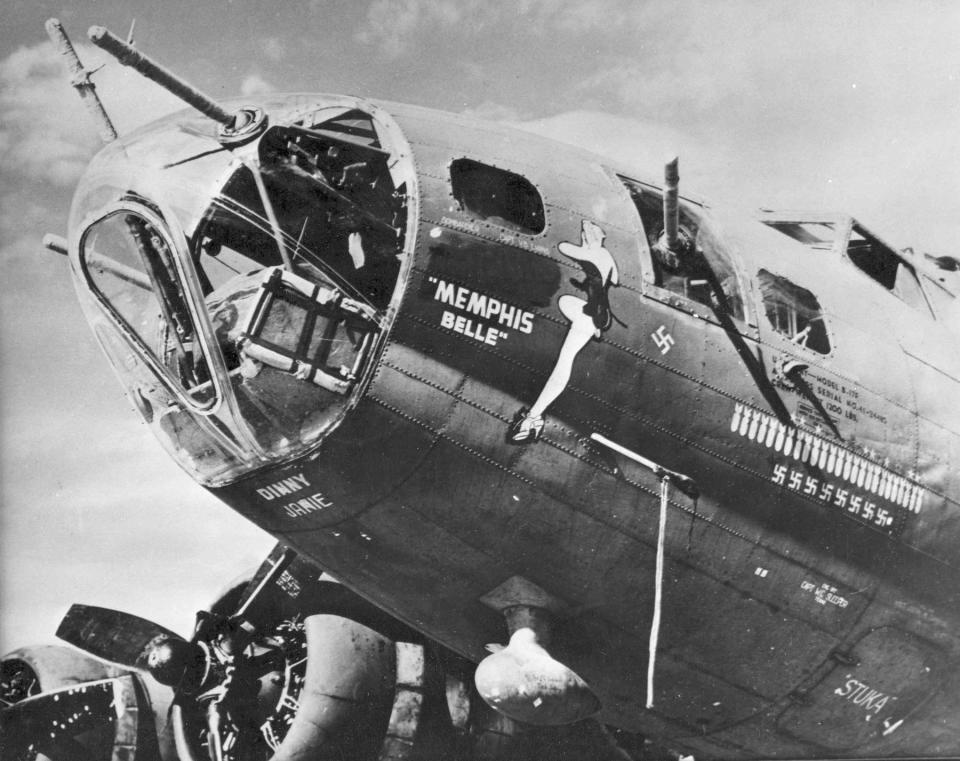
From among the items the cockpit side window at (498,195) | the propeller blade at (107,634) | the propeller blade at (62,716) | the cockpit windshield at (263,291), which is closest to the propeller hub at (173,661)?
the propeller blade at (107,634)

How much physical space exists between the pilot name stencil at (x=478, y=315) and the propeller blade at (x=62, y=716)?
7037 millimetres

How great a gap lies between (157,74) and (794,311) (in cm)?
532

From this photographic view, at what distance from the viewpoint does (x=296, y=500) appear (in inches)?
274

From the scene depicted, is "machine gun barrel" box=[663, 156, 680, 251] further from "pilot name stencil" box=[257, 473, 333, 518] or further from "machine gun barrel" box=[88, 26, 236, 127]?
"pilot name stencil" box=[257, 473, 333, 518]

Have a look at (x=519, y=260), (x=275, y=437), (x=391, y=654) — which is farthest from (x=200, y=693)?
(x=519, y=260)

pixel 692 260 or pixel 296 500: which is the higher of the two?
pixel 692 260

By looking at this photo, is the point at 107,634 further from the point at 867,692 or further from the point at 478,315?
the point at 867,692

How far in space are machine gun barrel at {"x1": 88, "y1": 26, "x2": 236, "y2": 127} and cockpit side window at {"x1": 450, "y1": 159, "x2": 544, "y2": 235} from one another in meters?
1.63

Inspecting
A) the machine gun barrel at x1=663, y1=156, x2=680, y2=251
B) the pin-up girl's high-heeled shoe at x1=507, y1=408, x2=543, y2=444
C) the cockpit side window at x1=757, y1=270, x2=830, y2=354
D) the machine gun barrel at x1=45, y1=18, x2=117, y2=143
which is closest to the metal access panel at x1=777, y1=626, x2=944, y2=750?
the cockpit side window at x1=757, y1=270, x2=830, y2=354

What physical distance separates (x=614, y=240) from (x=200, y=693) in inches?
249

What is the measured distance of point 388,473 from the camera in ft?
22.1

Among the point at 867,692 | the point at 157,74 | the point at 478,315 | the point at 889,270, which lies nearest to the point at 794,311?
the point at 889,270

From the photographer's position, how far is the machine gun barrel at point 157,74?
605 cm

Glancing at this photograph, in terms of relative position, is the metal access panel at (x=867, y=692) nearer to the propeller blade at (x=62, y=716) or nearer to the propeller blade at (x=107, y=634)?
the propeller blade at (x=107, y=634)
